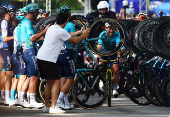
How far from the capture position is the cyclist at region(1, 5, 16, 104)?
13.2 metres

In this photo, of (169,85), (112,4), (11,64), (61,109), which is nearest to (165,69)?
(169,85)

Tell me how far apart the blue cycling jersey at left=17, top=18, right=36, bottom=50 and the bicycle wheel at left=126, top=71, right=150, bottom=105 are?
8.58ft

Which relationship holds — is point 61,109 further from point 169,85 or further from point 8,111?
point 169,85

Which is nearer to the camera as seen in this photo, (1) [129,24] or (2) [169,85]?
(2) [169,85]

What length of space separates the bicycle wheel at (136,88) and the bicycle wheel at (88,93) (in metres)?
1.14

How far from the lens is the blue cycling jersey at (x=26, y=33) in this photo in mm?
12297

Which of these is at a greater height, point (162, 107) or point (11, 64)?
point (11, 64)

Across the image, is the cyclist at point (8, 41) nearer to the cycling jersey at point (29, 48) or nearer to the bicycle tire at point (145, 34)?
the cycling jersey at point (29, 48)

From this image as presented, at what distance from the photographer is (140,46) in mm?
13281

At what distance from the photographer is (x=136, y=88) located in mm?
13586

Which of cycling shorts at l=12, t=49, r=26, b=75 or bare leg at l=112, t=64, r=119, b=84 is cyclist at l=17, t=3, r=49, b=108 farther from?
bare leg at l=112, t=64, r=119, b=84

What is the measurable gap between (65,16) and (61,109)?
2024mm

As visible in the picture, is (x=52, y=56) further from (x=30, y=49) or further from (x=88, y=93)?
(x=88, y=93)

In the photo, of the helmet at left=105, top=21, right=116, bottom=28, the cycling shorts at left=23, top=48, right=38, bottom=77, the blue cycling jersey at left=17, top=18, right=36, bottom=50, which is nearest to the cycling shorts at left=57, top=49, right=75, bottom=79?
the cycling shorts at left=23, top=48, right=38, bottom=77
